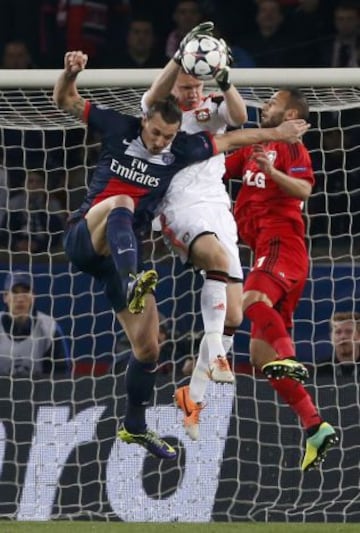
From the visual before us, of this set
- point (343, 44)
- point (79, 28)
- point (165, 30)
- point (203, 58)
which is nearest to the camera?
point (203, 58)

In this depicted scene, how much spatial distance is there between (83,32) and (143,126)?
5.13 metres

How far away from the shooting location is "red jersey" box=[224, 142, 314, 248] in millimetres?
10977

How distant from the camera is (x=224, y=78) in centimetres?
980

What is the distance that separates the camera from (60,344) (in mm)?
12383

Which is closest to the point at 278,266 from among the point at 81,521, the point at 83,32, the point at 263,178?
the point at 263,178

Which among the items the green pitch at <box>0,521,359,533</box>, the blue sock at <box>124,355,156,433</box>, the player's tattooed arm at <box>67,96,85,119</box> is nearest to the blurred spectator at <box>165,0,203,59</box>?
the player's tattooed arm at <box>67,96,85,119</box>

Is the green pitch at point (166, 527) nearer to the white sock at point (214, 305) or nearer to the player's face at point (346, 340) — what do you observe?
the white sock at point (214, 305)

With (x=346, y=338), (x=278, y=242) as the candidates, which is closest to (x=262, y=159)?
(x=278, y=242)

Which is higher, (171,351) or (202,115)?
(202,115)

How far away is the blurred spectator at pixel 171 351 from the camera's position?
12.2 m

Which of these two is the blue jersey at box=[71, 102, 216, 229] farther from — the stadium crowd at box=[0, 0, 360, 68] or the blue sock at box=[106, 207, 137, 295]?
the stadium crowd at box=[0, 0, 360, 68]

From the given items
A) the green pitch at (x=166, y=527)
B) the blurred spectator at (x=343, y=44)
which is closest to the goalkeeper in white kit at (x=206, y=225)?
the green pitch at (x=166, y=527)

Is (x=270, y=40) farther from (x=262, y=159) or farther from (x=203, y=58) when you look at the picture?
(x=203, y=58)

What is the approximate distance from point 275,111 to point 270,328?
4.40 feet
